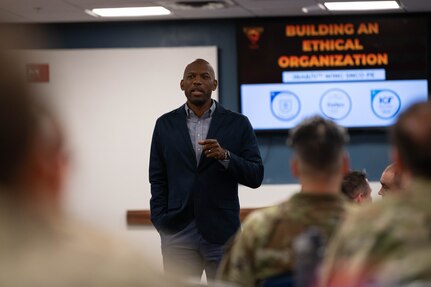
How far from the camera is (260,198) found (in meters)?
8.79

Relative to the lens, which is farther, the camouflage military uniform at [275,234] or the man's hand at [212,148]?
the man's hand at [212,148]

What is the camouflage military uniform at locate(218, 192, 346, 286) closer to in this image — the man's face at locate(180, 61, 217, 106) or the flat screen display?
the man's face at locate(180, 61, 217, 106)

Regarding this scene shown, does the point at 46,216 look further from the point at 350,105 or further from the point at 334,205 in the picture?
the point at 350,105

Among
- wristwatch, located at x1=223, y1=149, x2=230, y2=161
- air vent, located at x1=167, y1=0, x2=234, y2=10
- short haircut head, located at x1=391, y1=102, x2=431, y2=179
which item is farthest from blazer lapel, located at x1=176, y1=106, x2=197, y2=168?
short haircut head, located at x1=391, y1=102, x2=431, y2=179

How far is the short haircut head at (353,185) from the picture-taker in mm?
4457

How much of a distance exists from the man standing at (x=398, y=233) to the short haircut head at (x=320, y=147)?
493 millimetres

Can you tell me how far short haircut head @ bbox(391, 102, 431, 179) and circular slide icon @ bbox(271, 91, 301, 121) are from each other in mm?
6363

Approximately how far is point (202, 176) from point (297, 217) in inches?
96.7

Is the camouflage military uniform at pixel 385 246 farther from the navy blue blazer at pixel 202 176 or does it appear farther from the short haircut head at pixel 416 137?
the navy blue blazer at pixel 202 176

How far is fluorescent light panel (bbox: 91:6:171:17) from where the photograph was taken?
8203 millimetres

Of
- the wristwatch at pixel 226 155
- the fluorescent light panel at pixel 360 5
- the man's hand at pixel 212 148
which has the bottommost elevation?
the wristwatch at pixel 226 155

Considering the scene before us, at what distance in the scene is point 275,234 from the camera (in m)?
2.69

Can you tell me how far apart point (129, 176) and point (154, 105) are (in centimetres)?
71

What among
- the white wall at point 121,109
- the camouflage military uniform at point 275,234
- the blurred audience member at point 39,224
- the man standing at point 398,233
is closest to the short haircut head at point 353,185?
the camouflage military uniform at point 275,234
